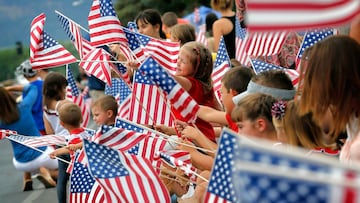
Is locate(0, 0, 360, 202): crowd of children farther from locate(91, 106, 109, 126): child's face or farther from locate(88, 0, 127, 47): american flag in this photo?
locate(88, 0, 127, 47): american flag

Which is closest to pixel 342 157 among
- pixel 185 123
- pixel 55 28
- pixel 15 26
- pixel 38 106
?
pixel 185 123

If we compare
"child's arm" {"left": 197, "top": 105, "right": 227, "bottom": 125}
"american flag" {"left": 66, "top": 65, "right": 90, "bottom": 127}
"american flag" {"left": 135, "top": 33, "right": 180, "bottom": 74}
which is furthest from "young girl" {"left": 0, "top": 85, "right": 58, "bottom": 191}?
"child's arm" {"left": 197, "top": 105, "right": 227, "bottom": 125}

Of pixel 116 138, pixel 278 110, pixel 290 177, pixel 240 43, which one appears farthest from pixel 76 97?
pixel 290 177

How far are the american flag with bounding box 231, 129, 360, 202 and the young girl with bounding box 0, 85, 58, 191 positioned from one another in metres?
9.10

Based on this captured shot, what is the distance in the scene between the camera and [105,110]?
8.76 metres

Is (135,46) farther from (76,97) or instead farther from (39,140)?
(76,97)

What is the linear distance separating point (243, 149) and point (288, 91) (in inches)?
122

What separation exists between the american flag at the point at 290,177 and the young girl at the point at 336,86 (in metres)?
1.36

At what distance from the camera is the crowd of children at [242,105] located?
14.0 feet

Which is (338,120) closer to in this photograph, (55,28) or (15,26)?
(55,28)

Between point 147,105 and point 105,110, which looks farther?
point 105,110

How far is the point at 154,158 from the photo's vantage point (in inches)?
Result: 255

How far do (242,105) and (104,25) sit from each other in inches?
103

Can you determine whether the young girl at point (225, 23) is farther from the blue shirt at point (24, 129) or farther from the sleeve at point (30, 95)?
the sleeve at point (30, 95)
